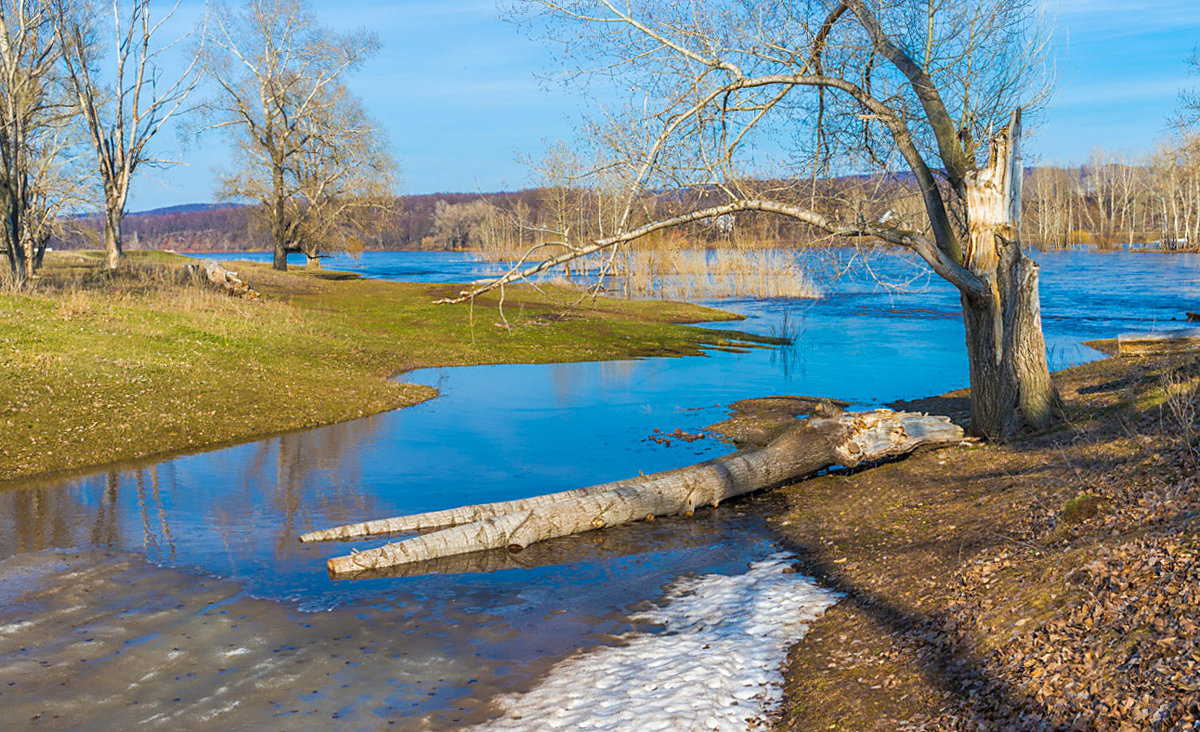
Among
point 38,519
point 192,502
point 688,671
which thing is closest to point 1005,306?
point 688,671

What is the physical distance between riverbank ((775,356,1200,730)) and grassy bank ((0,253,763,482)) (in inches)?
142

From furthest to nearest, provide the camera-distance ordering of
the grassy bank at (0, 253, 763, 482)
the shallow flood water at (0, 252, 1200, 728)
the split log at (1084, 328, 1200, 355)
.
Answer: the split log at (1084, 328, 1200, 355)
the grassy bank at (0, 253, 763, 482)
the shallow flood water at (0, 252, 1200, 728)

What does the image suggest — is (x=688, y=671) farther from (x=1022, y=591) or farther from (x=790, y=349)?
(x=790, y=349)

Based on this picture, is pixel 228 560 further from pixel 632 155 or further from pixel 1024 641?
pixel 1024 641

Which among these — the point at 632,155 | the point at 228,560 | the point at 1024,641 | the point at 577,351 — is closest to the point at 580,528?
the point at 228,560

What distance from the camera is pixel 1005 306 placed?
1057cm

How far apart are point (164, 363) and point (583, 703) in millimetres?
14635

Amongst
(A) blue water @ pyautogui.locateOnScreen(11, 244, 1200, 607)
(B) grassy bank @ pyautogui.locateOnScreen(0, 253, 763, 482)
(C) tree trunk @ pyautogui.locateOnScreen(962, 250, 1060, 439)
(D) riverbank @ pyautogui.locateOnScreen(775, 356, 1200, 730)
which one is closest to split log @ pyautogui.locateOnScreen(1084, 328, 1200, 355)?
(A) blue water @ pyautogui.locateOnScreen(11, 244, 1200, 607)

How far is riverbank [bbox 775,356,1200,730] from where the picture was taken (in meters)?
4.48

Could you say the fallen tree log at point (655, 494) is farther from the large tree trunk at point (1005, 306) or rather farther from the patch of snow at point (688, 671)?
the patch of snow at point (688, 671)

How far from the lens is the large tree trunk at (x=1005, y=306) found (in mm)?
10305

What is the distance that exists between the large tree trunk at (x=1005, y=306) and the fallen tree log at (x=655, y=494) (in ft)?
2.42

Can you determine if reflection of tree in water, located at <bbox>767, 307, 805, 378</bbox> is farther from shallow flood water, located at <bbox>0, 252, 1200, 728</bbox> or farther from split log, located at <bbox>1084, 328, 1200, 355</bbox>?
split log, located at <bbox>1084, 328, 1200, 355</bbox>

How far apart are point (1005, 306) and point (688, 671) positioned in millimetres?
6837
